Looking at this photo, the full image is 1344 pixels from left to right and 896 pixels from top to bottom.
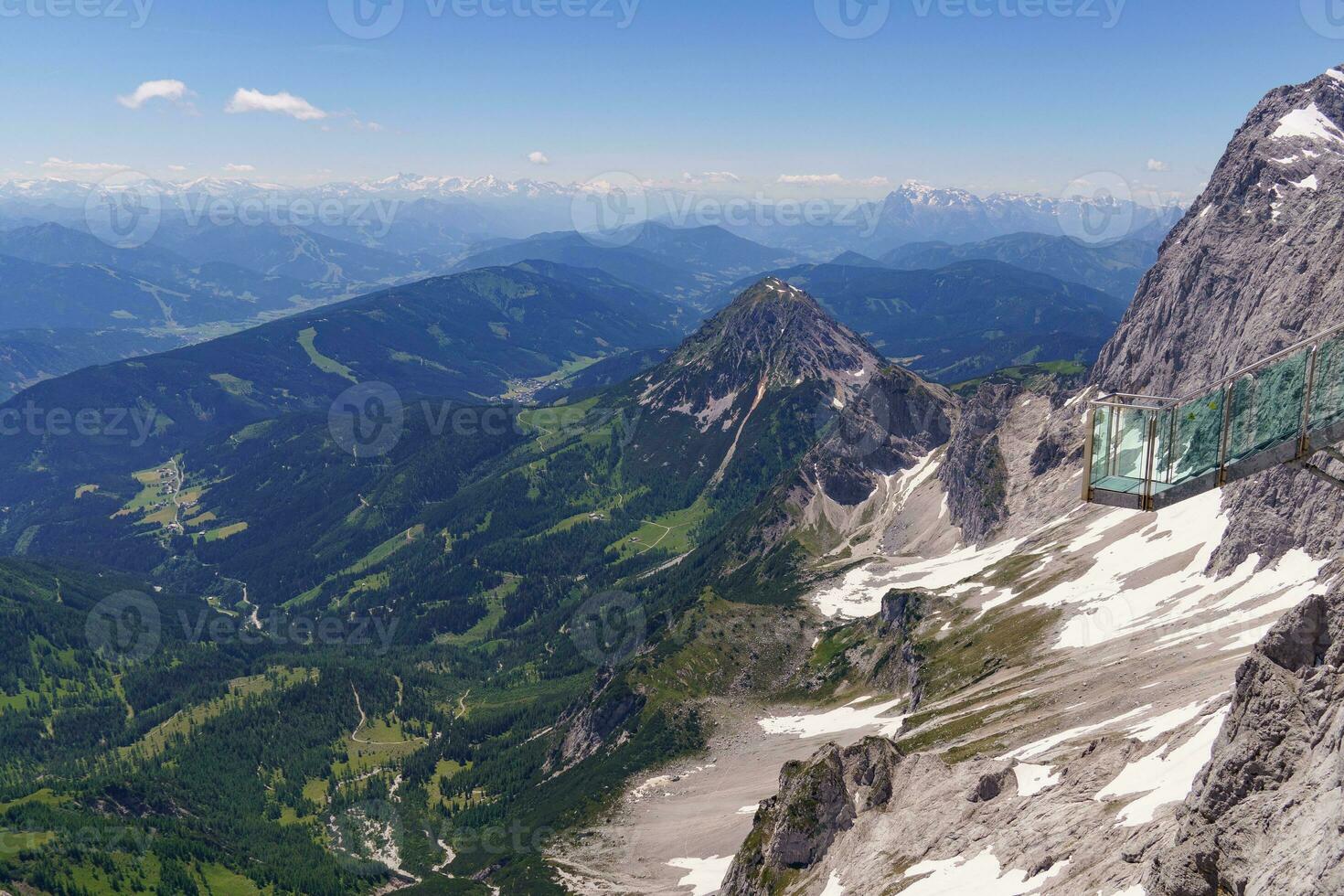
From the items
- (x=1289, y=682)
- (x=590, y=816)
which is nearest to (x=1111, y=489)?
(x=1289, y=682)

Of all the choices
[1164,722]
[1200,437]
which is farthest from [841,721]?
[1200,437]

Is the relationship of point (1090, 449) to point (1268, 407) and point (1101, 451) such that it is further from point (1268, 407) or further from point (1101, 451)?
point (1268, 407)

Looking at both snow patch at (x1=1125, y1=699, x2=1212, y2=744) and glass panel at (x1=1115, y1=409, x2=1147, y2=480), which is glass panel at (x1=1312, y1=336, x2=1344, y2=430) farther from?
snow patch at (x1=1125, y1=699, x2=1212, y2=744)

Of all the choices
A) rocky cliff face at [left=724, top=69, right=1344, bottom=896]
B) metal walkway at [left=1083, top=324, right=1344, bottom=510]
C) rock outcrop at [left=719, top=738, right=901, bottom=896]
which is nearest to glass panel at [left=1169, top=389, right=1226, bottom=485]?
metal walkway at [left=1083, top=324, right=1344, bottom=510]

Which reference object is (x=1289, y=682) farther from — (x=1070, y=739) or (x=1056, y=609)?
(x=1056, y=609)

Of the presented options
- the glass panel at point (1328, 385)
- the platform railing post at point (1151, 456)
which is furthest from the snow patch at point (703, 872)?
the glass panel at point (1328, 385)
